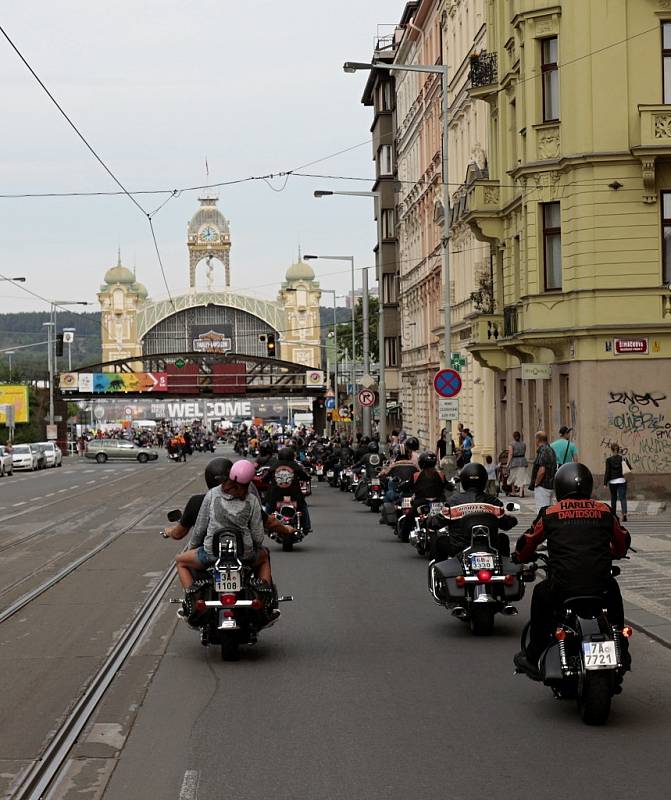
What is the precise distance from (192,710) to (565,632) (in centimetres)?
235

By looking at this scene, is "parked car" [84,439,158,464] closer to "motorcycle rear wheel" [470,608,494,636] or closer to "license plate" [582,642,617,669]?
"motorcycle rear wheel" [470,608,494,636]

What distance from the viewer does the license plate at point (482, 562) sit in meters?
12.8

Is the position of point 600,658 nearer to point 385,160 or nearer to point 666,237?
point 666,237

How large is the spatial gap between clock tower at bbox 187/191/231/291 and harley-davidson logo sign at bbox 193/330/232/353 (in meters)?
12.4

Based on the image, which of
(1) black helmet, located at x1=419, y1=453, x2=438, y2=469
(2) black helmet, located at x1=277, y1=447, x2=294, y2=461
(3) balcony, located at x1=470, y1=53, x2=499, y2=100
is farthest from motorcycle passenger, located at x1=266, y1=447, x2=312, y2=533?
(3) balcony, located at x1=470, y1=53, x2=499, y2=100

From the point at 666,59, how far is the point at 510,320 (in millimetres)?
7208

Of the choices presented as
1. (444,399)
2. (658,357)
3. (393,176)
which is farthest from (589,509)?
(393,176)

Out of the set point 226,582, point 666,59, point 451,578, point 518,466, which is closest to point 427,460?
point 451,578

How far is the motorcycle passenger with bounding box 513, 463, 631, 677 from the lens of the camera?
9062 mm

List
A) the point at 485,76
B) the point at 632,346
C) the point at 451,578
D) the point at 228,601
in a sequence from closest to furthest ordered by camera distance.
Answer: the point at 228,601 < the point at 451,578 < the point at 632,346 < the point at 485,76

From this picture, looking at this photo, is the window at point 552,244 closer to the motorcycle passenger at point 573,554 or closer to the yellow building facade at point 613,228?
the yellow building facade at point 613,228

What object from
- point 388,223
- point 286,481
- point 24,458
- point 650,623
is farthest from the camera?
point 388,223

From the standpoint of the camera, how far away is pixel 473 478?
44.4 feet

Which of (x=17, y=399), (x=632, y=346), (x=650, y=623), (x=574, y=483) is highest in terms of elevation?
(x=632, y=346)
